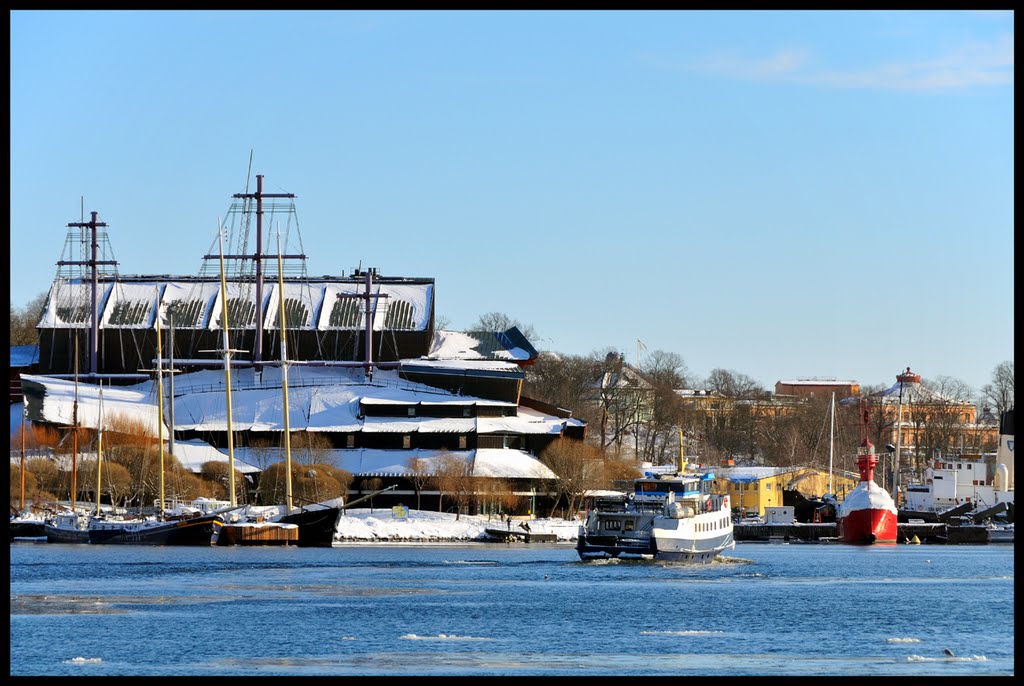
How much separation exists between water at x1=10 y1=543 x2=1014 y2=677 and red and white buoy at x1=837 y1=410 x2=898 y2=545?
29.5m

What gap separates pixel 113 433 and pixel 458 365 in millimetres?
32819

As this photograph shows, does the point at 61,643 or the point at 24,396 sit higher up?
the point at 24,396

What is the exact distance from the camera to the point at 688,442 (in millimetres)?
184375

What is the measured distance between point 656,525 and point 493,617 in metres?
26.5

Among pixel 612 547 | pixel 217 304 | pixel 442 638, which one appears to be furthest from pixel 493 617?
pixel 217 304

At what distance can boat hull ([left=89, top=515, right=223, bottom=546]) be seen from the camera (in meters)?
90.9

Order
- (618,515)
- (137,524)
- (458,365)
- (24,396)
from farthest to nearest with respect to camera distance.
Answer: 1. (458,365)
2. (24,396)
3. (137,524)
4. (618,515)

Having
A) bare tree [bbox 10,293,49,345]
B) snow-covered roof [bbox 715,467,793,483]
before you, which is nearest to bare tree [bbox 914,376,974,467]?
snow-covered roof [bbox 715,467,793,483]

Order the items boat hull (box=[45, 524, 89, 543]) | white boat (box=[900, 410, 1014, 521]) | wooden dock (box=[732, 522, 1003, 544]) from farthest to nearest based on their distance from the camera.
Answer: white boat (box=[900, 410, 1014, 521]) → wooden dock (box=[732, 522, 1003, 544]) → boat hull (box=[45, 524, 89, 543])

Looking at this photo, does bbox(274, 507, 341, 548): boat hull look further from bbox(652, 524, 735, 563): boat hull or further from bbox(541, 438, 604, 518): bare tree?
bbox(541, 438, 604, 518): bare tree

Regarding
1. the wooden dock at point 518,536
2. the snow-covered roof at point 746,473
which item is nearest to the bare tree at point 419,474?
the wooden dock at point 518,536
